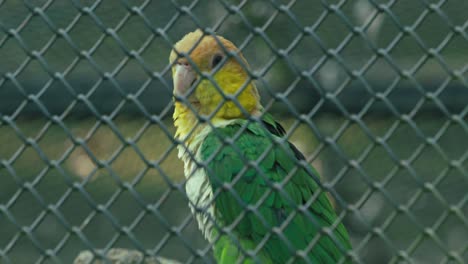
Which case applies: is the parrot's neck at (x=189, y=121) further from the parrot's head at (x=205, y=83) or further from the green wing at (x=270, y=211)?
the green wing at (x=270, y=211)

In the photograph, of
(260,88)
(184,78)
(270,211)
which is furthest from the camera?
(260,88)

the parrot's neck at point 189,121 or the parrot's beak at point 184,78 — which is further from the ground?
the parrot's beak at point 184,78

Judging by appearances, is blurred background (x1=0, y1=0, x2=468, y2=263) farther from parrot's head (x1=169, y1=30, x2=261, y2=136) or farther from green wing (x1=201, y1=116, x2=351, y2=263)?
green wing (x1=201, y1=116, x2=351, y2=263)

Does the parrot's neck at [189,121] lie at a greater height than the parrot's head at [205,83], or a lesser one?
lesser

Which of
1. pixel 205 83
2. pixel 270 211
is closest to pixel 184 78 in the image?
pixel 205 83

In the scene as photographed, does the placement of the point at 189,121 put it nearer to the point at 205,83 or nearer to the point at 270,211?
the point at 205,83

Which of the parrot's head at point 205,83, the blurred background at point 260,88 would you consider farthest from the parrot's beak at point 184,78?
the blurred background at point 260,88

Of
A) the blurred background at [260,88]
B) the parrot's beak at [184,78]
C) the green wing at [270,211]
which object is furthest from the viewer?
the blurred background at [260,88]

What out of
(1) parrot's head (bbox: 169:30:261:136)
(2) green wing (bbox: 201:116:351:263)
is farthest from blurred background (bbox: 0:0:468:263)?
(2) green wing (bbox: 201:116:351:263)

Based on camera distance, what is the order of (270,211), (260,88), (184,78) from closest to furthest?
(270,211) → (184,78) → (260,88)

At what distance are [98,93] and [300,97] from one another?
2.81 ft

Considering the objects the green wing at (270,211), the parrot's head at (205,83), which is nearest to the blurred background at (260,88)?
the parrot's head at (205,83)

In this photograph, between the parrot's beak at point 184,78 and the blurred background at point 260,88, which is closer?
the parrot's beak at point 184,78

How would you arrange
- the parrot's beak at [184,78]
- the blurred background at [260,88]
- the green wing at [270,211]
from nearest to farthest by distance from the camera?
the green wing at [270,211]
the parrot's beak at [184,78]
the blurred background at [260,88]
